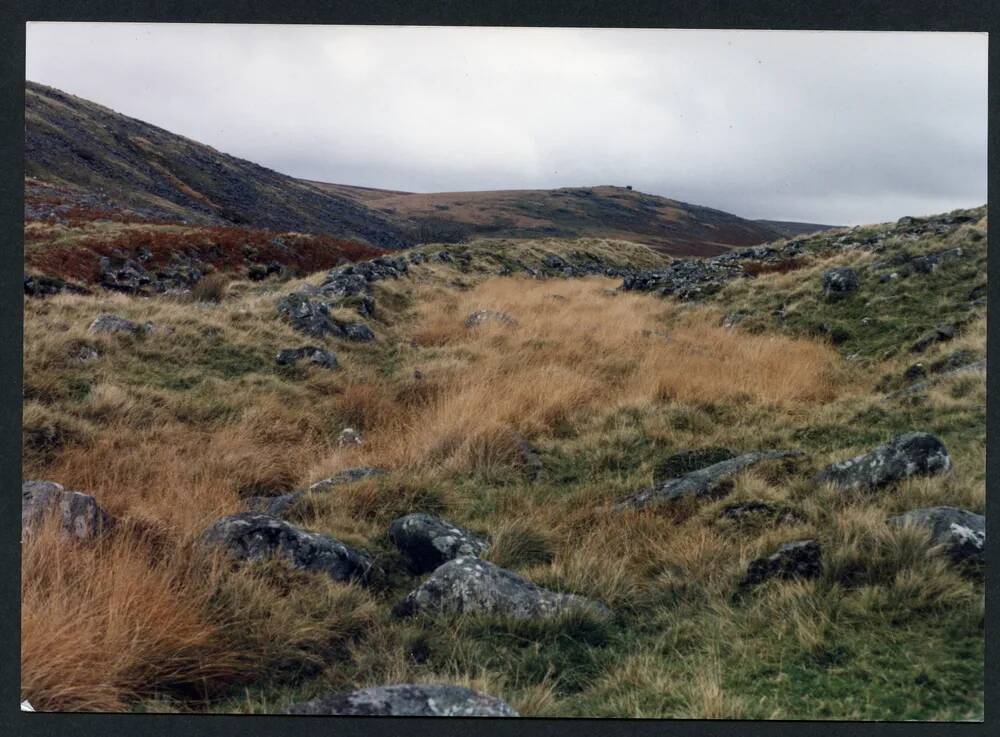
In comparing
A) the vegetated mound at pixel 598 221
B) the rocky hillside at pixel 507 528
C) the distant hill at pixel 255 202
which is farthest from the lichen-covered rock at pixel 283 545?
the vegetated mound at pixel 598 221

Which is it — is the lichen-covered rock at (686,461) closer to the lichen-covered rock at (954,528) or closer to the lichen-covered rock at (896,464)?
the lichen-covered rock at (896,464)

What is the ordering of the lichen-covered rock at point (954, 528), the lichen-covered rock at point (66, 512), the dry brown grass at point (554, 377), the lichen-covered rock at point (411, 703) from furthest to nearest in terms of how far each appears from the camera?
1. the dry brown grass at point (554, 377)
2. the lichen-covered rock at point (66, 512)
3. the lichen-covered rock at point (954, 528)
4. the lichen-covered rock at point (411, 703)

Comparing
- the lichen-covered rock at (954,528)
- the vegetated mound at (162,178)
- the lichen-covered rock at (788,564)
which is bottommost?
the lichen-covered rock at (788,564)

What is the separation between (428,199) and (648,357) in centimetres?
7780

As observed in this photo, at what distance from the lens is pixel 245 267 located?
19.2m

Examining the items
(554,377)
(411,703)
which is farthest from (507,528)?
(554,377)

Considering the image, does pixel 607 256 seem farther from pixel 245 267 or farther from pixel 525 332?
pixel 525 332

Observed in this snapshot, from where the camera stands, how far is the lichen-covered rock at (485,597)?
10.8 feet

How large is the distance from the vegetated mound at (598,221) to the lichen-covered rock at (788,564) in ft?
139

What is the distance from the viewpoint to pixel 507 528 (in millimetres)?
4145

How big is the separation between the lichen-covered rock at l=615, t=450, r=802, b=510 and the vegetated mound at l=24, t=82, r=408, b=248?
29.1 meters

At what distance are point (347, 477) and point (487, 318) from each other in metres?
7.25

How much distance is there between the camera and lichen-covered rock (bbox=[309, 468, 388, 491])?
190 inches

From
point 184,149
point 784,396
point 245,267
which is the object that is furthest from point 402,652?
point 184,149
